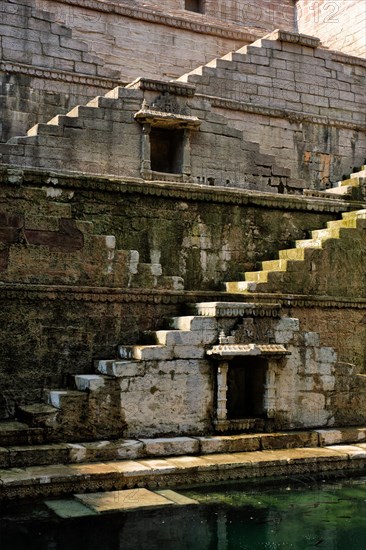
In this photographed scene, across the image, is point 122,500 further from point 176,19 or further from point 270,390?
point 176,19

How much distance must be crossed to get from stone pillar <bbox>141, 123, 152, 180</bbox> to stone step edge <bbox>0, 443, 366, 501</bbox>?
6.49 meters

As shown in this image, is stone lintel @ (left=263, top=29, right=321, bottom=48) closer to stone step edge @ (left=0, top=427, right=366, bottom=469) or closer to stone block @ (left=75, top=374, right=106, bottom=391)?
stone step edge @ (left=0, top=427, right=366, bottom=469)

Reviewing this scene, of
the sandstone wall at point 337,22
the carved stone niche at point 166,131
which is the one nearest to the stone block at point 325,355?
the carved stone niche at point 166,131

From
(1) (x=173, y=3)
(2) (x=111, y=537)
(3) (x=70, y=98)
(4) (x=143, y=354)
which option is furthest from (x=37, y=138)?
(1) (x=173, y=3)

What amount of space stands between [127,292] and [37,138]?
4.46 metres

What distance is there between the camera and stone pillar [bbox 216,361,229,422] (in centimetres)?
847

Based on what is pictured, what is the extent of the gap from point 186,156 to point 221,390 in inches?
258

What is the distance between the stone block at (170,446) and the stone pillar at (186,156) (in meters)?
6.83

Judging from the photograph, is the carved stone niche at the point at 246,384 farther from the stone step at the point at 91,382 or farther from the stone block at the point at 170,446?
the stone step at the point at 91,382

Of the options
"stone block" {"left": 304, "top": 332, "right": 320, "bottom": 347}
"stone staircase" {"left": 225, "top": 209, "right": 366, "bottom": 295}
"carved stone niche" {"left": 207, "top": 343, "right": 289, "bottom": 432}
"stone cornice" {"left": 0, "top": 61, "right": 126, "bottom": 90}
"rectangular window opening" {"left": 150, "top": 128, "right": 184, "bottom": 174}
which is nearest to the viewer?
"carved stone niche" {"left": 207, "top": 343, "right": 289, "bottom": 432}

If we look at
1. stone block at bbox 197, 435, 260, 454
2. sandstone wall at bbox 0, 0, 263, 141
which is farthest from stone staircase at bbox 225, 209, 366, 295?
sandstone wall at bbox 0, 0, 263, 141

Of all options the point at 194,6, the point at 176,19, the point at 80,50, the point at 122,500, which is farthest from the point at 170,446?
the point at 194,6

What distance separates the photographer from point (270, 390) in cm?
883

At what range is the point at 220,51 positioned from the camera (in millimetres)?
18859
